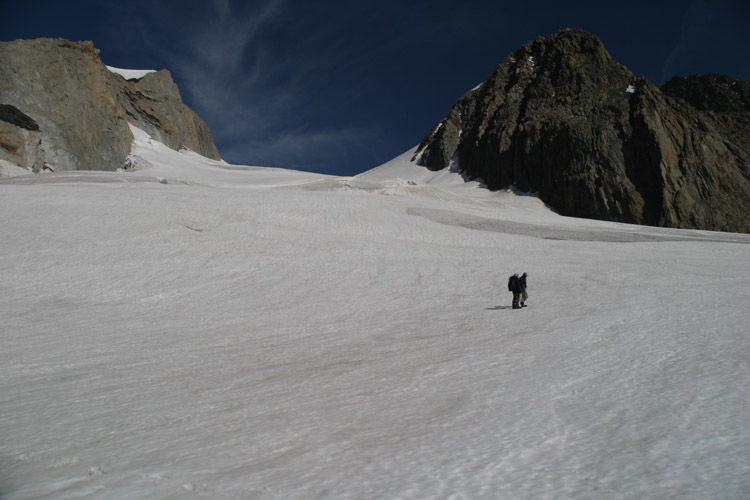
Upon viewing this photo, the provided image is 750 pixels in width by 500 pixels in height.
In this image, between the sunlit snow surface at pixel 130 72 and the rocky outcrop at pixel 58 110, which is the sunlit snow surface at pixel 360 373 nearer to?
the rocky outcrop at pixel 58 110

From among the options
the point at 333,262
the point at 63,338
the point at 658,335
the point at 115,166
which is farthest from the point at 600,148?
the point at 115,166

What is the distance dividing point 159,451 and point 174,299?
11610 millimetres

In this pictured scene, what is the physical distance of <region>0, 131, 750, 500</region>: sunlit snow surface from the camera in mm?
3082

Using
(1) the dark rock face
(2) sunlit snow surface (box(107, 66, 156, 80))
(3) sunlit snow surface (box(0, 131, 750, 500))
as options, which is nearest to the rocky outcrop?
(3) sunlit snow surface (box(0, 131, 750, 500))

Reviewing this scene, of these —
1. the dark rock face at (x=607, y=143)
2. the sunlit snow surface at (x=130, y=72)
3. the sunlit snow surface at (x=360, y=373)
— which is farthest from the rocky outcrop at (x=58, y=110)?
the dark rock face at (x=607, y=143)

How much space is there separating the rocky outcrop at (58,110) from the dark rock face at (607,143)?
7408cm

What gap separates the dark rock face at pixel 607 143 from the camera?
65.2m

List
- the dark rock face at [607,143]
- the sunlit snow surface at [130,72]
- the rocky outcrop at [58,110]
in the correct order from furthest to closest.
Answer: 1. the sunlit snow surface at [130,72]
2. the dark rock face at [607,143]
3. the rocky outcrop at [58,110]

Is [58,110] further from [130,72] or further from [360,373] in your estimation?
[130,72]

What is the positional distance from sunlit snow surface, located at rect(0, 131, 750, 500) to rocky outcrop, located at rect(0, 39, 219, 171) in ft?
165

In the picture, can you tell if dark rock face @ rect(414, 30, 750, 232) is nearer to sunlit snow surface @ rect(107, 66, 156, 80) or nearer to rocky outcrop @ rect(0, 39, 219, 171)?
rocky outcrop @ rect(0, 39, 219, 171)

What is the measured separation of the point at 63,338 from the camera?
902 cm

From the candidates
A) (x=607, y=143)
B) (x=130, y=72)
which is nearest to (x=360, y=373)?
(x=607, y=143)

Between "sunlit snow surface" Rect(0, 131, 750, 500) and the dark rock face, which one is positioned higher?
the dark rock face
